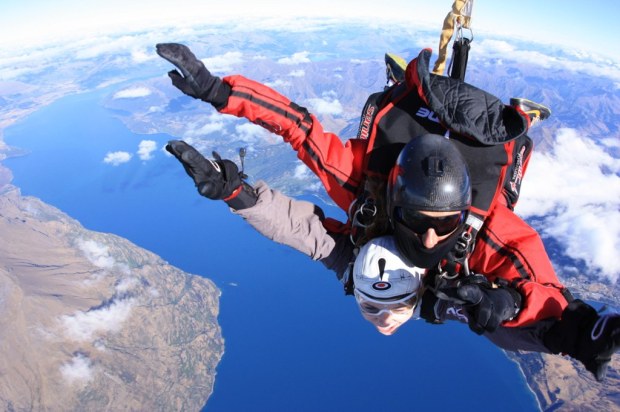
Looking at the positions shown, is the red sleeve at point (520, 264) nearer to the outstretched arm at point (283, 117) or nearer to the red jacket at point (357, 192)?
the red jacket at point (357, 192)

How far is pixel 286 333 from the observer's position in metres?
34.9

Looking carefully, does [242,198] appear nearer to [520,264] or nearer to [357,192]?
[357,192]

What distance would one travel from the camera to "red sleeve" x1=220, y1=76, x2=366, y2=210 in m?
1.88

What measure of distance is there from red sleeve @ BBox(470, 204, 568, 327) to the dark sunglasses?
0.24 metres

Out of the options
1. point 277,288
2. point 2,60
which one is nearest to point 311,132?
point 277,288

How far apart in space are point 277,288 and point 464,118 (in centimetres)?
4031

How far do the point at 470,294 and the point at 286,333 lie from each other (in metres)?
36.2

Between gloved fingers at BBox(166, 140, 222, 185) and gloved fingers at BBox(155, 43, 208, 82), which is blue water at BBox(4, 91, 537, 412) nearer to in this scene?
gloved fingers at BBox(166, 140, 222, 185)

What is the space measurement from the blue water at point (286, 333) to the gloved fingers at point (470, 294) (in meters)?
31.5

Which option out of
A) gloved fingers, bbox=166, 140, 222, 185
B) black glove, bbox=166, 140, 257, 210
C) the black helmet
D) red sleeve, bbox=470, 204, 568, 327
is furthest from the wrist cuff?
red sleeve, bbox=470, 204, 568, 327

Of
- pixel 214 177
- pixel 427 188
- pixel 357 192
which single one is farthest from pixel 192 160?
pixel 427 188

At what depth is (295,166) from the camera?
7762 centimetres

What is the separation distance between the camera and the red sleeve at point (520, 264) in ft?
4.91

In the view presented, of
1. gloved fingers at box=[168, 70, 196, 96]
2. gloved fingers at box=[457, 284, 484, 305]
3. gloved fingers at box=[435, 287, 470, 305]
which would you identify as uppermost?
gloved fingers at box=[168, 70, 196, 96]
